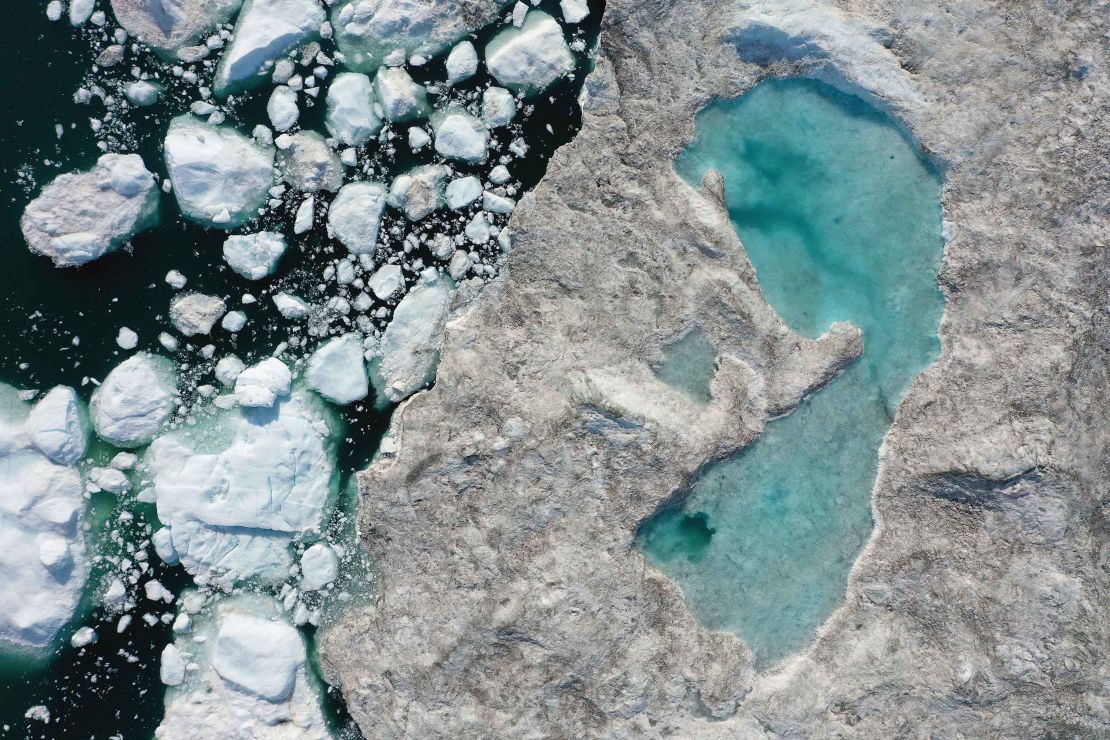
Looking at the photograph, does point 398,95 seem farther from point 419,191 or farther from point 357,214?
point 357,214

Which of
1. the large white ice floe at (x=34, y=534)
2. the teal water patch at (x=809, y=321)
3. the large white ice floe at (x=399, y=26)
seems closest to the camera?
the teal water patch at (x=809, y=321)

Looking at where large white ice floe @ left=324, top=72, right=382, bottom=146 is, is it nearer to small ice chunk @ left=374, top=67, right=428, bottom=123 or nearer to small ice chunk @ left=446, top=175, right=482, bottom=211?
small ice chunk @ left=374, top=67, right=428, bottom=123

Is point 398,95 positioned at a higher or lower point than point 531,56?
lower

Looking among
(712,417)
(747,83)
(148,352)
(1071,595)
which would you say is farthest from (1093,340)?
(148,352)

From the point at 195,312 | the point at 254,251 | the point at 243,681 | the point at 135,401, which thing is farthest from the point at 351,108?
the point at 243,681

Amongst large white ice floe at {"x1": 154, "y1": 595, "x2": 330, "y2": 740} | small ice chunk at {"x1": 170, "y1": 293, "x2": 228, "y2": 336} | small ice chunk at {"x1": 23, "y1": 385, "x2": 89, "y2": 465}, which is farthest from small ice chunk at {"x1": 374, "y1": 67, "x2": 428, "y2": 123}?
large white ice floe at {"x1": 154, "y1": 595, "x2": 330, "y2": 740}

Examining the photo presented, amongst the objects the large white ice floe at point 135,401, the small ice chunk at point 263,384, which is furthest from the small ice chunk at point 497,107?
the large white ice floe at point 135,401

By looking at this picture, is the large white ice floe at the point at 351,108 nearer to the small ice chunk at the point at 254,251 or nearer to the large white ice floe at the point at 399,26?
the large white ice floe at the point at 399,26

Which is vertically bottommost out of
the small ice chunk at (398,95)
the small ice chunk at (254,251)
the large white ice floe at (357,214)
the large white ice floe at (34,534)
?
the large white ice floe at (34,534)
